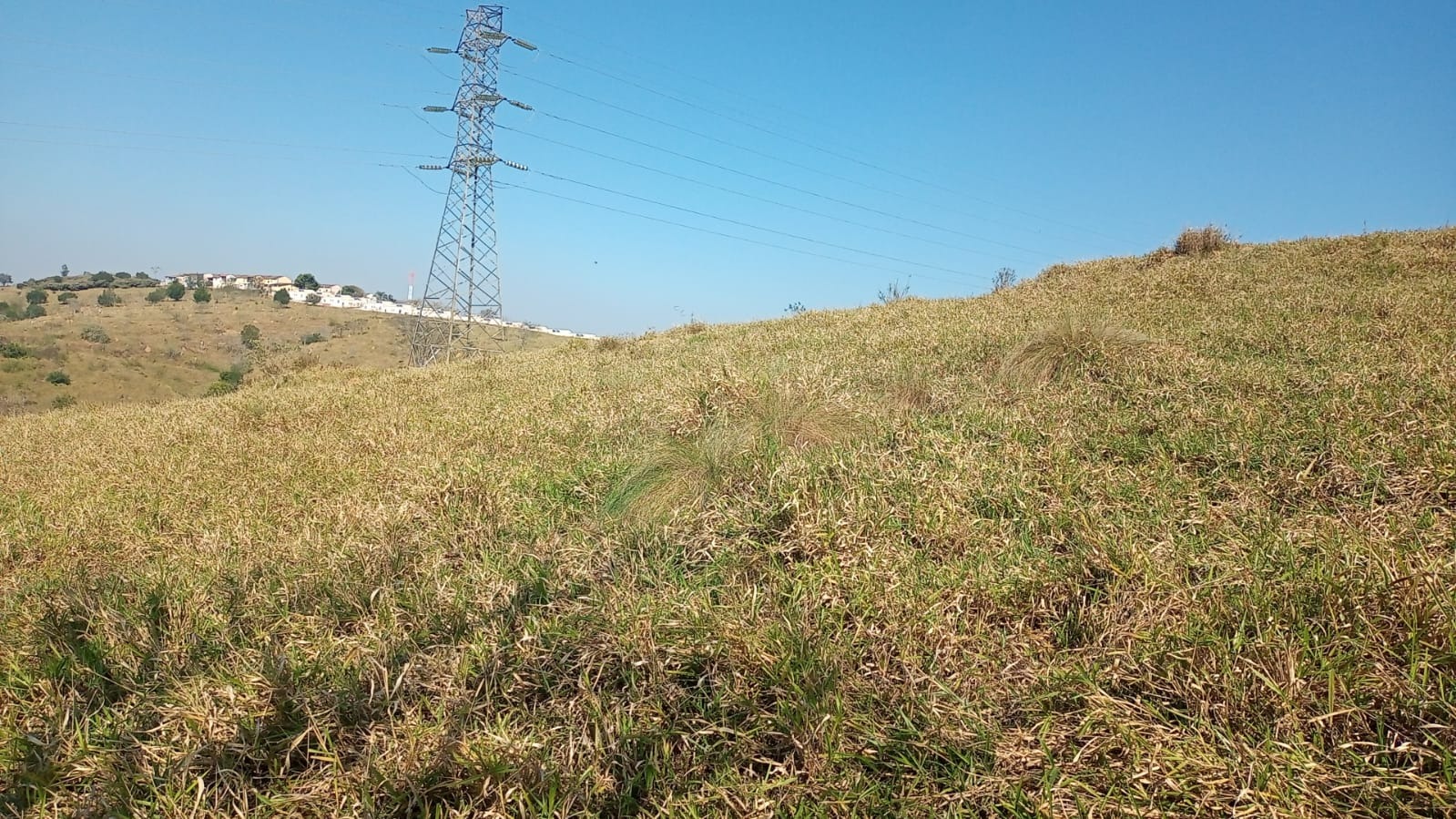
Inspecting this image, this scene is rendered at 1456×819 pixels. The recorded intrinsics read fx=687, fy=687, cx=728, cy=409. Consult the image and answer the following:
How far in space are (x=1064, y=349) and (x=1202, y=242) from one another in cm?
838

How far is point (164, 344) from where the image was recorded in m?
38.0

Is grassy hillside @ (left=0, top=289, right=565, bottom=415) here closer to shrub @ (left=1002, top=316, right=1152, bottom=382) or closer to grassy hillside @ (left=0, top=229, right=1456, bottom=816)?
shrub @ (left=1002, top=316, right=1152, bottom=382)

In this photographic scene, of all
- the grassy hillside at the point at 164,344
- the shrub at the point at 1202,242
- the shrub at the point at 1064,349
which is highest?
the shrub at the point at 1202,242

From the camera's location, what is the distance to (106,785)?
181 centimetres

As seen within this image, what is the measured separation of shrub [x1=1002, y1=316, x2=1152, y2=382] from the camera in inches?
192

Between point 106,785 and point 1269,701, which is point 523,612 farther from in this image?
point 1269,701

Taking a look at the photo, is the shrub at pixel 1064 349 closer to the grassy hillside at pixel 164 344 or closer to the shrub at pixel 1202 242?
the shrub at pixel 1202 242

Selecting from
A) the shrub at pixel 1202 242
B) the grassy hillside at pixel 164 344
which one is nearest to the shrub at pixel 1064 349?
the shrub at pixel 1202 242

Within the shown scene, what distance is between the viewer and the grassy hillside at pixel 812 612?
1605 millimetres

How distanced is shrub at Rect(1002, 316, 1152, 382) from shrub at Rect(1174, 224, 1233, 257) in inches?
302

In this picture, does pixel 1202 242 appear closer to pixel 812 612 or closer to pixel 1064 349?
pixel 1064 349

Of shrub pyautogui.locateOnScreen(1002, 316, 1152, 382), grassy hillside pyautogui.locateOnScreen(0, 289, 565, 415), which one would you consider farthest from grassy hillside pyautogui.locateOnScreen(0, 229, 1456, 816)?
grassy hillside pyautogui.locateOnScreen(0, 289, 565, 415)

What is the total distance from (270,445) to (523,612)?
4.95 meters

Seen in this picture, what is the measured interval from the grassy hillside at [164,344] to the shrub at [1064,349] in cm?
1298
